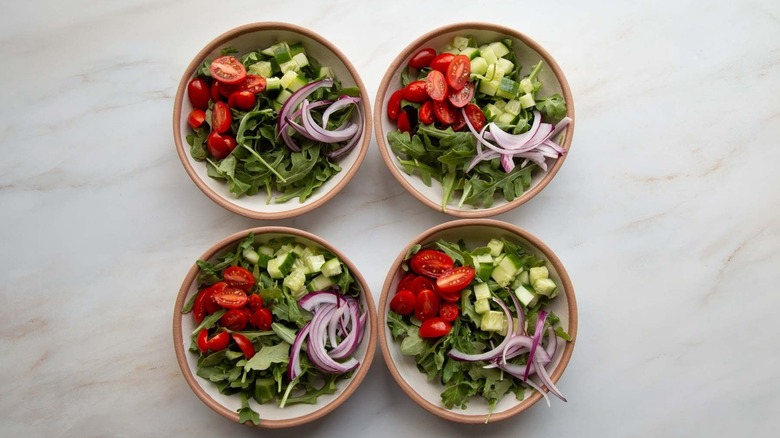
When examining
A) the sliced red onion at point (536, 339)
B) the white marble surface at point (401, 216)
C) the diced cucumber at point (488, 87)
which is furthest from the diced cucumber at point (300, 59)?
the sliced red onion at point (536, 339)

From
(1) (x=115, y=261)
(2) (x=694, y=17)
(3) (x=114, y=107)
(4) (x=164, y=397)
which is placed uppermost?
(2) (x=694, y=17)

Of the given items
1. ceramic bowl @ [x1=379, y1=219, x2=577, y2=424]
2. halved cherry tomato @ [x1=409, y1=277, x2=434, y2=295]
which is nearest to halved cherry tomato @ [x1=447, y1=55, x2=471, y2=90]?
ceramic bowl @ [x1=379, y1=219, x2=577, y2=424]

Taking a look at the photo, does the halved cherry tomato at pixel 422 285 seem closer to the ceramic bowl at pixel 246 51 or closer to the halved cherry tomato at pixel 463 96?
the ceramic bowl at pixel 246 51

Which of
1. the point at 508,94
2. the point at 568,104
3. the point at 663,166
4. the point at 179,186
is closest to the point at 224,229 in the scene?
the point at 179,186

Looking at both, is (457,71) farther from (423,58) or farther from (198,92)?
(198,92)

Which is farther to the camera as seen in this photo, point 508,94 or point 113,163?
point 113,163

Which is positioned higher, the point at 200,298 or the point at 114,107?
the point at 114,107

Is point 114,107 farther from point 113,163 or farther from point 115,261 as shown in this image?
point 115,261
